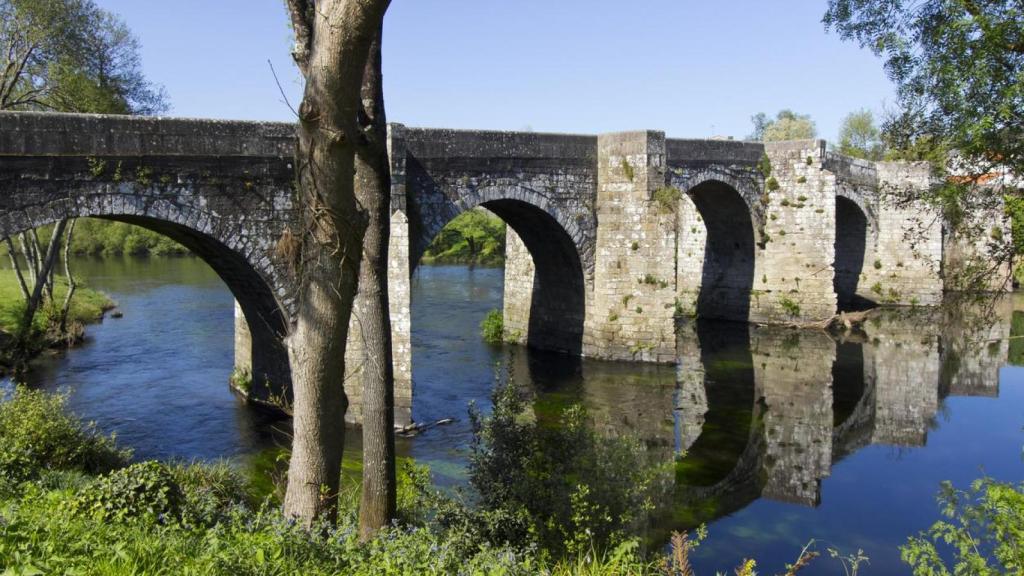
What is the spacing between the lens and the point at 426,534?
6145 millimetres

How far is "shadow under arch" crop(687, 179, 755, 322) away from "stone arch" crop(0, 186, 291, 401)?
14654 mm

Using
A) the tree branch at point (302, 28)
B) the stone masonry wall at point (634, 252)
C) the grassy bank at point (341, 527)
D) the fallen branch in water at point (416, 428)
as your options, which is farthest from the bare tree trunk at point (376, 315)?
the stone masonry wall at point (634, 252)

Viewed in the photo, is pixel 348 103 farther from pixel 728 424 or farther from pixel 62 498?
pixel 728 424

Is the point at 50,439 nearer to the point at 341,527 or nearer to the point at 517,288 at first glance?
the point at 341,527

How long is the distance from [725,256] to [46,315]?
20353 millimetres

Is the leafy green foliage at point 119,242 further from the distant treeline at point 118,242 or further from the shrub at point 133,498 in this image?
the shrub at point 133,498

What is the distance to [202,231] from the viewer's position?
12.4 m

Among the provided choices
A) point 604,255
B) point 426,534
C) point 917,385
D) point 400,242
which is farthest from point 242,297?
point 917,385

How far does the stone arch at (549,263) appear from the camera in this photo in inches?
740

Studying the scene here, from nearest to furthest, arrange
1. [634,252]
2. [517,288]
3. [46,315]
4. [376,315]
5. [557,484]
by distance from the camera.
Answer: [376,315] < [557,484] < [634,252] < [46,315] < [517,288]

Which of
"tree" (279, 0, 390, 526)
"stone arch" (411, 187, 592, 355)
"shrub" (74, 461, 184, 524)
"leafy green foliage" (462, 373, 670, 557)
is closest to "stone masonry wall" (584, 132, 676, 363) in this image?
"stone arch" (411, 187, 592, 355)

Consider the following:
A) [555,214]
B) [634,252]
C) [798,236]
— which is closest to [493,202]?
[555,214]

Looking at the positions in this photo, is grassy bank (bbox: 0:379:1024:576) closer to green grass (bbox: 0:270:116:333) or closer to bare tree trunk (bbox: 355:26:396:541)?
bare tree trunk (bbox: 355:26:396:541)

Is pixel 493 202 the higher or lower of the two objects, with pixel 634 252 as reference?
higher
